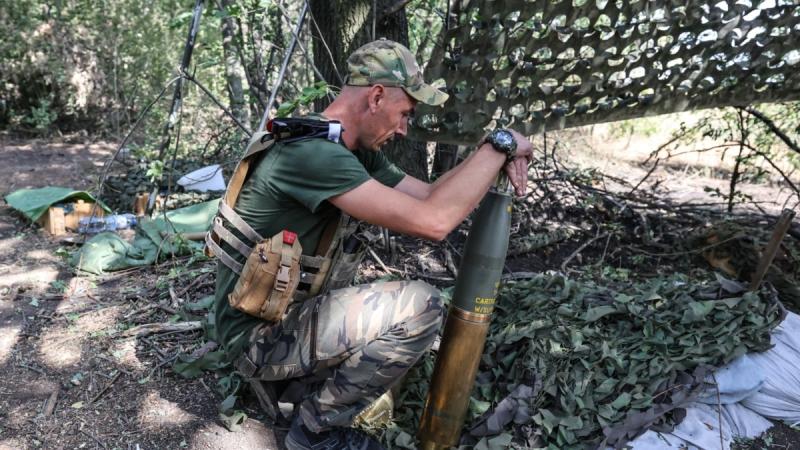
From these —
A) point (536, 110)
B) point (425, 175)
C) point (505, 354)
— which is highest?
point (536, 110)

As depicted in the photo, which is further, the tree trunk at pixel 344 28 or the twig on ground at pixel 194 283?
the tree trunk at pixel 344 28

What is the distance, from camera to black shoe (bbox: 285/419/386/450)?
246 centimetres

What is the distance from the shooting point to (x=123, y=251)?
14.6ft

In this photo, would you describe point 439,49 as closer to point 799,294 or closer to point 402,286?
point 402,286

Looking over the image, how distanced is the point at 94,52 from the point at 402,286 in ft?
30.5

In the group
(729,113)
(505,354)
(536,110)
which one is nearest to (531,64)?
(536,110)

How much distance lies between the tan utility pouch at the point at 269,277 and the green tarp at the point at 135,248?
2.08 meters

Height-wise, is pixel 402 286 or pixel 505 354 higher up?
pixel 402 286

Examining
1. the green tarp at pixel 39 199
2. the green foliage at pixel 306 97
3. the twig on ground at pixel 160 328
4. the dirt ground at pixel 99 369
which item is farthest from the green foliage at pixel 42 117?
the green foliage at pixel 306 97

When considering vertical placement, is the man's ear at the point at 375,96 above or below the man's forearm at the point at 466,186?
above

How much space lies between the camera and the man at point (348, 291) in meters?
2.21

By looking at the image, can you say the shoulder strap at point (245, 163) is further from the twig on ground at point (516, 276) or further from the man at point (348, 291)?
the twig on ground at point (516, 276)

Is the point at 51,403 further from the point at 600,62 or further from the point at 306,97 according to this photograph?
the point at 600,62

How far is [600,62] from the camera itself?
4078 mm
